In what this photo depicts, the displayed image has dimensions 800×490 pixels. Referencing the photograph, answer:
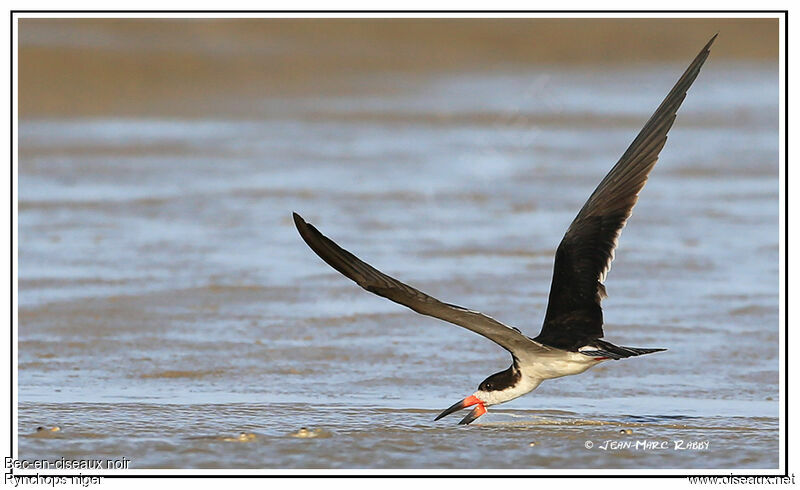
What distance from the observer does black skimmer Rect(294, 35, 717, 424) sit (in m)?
5.11

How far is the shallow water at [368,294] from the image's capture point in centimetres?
614

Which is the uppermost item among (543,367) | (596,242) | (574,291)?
(596,242)

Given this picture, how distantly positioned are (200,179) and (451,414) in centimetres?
680

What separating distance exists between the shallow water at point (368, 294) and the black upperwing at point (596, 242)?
19.2 inches

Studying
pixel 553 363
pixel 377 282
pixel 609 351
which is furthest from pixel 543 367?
pixel 377 282

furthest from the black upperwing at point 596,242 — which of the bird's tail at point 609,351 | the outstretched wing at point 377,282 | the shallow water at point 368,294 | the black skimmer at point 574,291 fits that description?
the outstretched wing at point 377,282

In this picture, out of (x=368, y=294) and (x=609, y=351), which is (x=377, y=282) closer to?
(x=609, y=351)

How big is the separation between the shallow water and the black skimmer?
1.03ft

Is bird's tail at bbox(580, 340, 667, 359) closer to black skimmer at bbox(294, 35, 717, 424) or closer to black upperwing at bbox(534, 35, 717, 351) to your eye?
black skimmer at bbox(294, 35, 717, 424)

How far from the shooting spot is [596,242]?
6508mm

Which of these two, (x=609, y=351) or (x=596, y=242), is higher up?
(x=596, y=242)

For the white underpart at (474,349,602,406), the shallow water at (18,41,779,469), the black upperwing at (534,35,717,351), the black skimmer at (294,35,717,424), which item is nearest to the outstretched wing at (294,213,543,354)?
the black skimmer at (294,35,717,424)

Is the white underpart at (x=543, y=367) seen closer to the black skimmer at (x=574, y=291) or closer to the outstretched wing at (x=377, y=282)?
the black skimmer at (x=574, y=291)

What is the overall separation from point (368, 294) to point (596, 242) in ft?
8.58
